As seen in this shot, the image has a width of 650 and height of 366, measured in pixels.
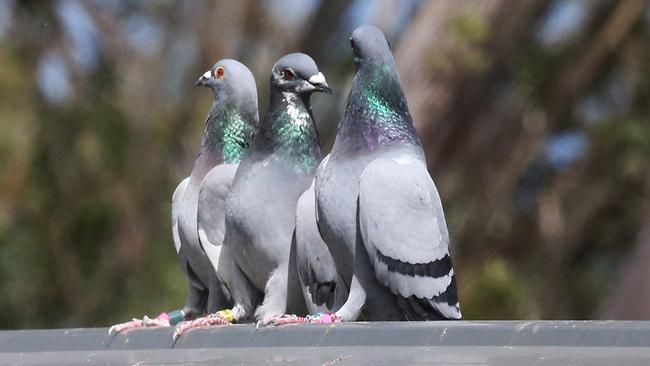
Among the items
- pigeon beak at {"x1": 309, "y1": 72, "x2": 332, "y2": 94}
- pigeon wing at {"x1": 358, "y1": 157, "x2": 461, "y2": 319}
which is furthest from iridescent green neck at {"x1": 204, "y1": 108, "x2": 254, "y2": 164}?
pigeon wing at {"x1": 358, "y1": 157, "x2": 461, "y2": 319}

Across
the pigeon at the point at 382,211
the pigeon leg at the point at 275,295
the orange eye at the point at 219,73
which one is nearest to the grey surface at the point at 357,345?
the pigeon at the point at 382,211

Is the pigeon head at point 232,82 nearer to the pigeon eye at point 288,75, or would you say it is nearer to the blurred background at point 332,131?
the pigeon eye at point 288,75

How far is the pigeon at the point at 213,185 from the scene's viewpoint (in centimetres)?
525

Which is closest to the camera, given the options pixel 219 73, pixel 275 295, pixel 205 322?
pixel 205 322

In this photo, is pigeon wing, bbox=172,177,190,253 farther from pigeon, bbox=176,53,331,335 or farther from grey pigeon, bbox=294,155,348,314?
grey pigeon, bbox=294,155,348,314

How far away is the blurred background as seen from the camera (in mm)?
10891

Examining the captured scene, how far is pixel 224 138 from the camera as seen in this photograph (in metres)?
5.54

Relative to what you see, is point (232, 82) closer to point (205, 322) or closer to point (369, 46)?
point (369, 46)

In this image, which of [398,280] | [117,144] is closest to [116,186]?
[117,144]

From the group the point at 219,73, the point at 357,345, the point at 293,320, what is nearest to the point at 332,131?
the point at 219,73

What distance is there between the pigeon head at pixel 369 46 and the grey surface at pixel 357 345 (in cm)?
154

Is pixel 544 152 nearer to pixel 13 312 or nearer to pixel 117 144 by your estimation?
pixel 117 144

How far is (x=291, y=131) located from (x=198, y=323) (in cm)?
120

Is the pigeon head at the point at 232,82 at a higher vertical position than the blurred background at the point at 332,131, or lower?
higher
